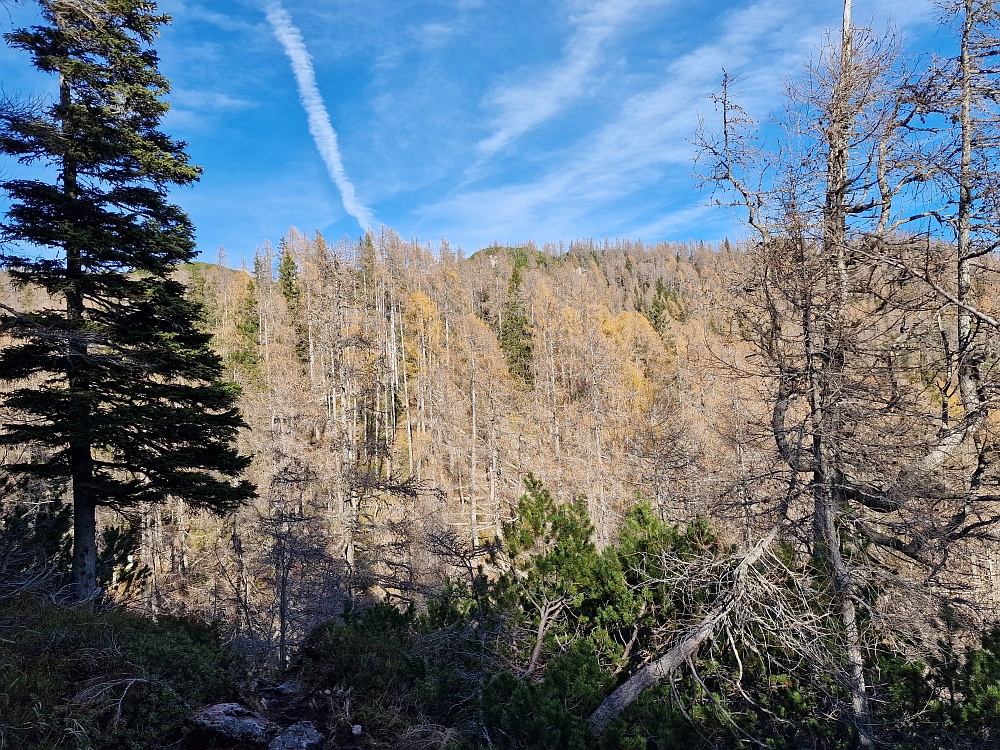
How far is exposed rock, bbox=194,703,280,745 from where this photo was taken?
468 cm

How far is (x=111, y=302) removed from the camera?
10.3 metres

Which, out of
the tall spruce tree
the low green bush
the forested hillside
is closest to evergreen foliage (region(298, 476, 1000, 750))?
the forested hillside

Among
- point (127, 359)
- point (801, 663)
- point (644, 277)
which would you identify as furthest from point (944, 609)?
point (644, 277)

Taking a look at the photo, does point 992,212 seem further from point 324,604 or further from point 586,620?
point 324,604

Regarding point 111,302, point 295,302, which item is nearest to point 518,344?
point 295,302

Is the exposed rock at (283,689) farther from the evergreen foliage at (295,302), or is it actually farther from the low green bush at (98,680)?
the evergreen foliage at (295,302)

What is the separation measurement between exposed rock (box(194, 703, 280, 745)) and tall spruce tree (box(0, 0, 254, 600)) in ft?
19.2

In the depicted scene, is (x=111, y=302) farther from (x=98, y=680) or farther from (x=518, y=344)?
(x=518, y=344)

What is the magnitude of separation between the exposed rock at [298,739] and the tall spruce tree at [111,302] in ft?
20.8


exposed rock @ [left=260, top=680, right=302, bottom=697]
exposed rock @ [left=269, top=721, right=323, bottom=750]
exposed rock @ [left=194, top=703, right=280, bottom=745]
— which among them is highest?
exposed rock @ [left=194, top=703, right=280, bottom=745]

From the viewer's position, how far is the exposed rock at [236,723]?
4.68 meters

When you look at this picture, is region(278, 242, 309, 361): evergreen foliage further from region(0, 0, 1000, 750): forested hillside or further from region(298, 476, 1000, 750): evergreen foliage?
region(298, 476, 1000, 750): evergreen foliage

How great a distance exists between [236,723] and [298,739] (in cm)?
59

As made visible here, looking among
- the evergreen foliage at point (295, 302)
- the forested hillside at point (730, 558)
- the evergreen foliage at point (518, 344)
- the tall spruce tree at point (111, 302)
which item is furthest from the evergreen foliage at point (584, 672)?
the evergreen foliage at point (295, 302)
